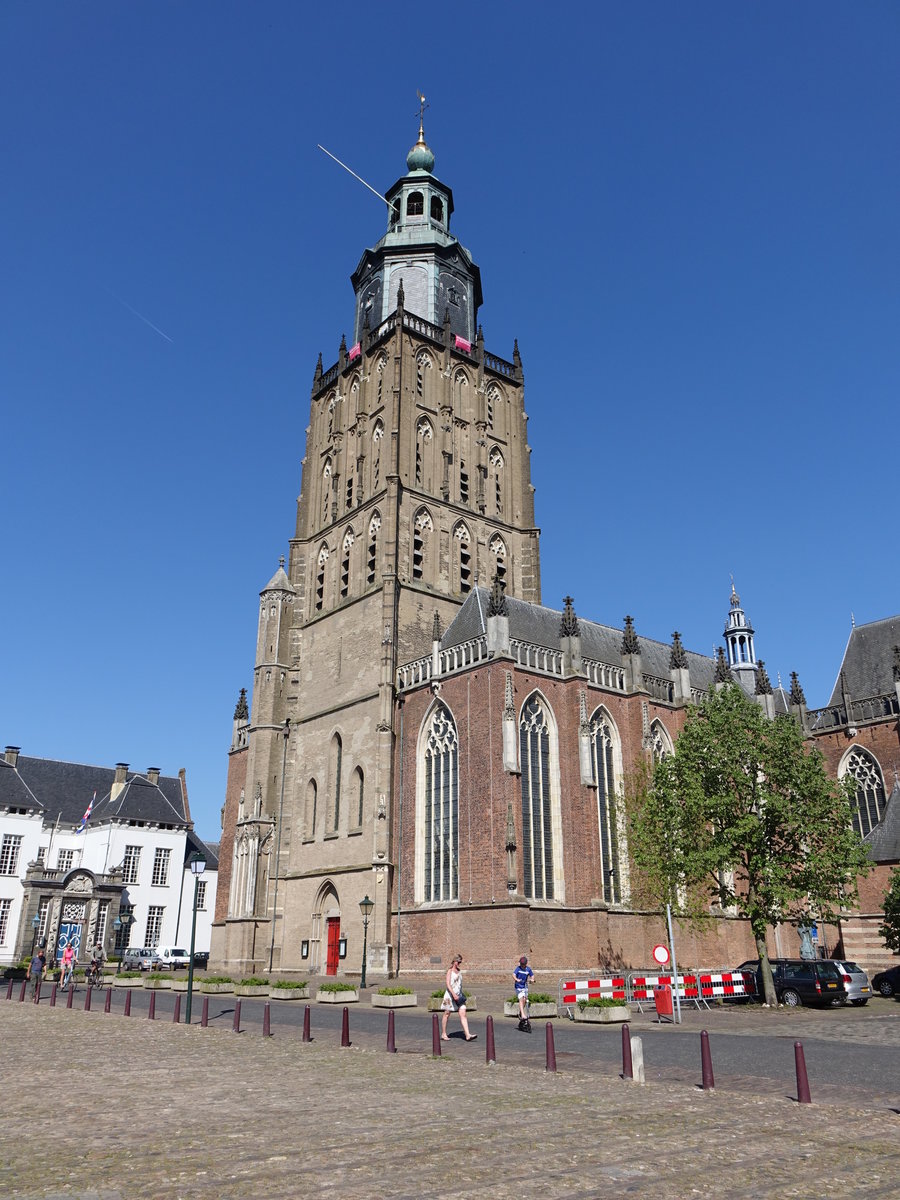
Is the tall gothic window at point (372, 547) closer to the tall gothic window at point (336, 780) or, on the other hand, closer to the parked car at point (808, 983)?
the tall gothic window at point (336, 780)

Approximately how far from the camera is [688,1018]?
24000mm

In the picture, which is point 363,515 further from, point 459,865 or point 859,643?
point 859,643

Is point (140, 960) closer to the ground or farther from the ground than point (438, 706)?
closer to the ground

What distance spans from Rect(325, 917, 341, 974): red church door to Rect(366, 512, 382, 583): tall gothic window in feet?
51.8

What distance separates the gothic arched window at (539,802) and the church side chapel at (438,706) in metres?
0.09

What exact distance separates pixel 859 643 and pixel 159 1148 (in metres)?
49.6

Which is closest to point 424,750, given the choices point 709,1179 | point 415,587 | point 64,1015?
point 415,587

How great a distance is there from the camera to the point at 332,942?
3944 cm

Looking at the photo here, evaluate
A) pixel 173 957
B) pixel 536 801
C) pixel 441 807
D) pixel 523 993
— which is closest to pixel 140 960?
pixel 173 957

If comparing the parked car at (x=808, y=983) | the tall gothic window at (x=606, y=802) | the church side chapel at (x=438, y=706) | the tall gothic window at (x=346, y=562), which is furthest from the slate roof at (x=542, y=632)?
the parked car at (x=808, y=983)

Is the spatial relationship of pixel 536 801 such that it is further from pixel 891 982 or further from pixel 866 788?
pixel 866 788

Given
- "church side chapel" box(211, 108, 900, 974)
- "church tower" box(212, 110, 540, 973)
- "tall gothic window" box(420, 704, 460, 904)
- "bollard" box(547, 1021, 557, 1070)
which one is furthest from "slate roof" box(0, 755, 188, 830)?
"bollard" box(547, 1021, 557, 1070)

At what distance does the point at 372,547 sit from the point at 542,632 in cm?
983

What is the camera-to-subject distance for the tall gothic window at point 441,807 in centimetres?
3544
